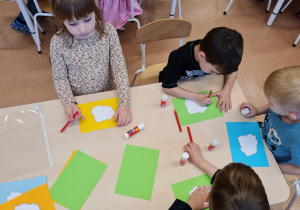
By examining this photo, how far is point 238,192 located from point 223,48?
2.10 feet

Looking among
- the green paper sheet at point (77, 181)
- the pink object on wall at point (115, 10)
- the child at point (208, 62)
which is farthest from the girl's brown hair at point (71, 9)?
the pink object on wall at point (115, 10)

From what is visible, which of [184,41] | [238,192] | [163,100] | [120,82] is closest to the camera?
[238,192]

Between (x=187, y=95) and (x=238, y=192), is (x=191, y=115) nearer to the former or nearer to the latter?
(x=187, y=95)

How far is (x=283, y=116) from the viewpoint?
1.07 meters

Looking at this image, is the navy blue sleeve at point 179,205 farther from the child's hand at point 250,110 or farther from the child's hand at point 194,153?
the child's hand at point 250,110

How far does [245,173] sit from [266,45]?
7.35ft

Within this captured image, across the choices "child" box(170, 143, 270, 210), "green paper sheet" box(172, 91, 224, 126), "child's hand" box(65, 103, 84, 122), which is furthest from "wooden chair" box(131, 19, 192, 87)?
"child" box(170, 143, 270, 210)

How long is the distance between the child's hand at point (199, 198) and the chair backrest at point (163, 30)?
3.04ft

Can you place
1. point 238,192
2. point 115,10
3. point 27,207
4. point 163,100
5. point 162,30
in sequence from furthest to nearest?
point 115,10 < point 162,30 < point 163,100 < point 27,207 < point 238,192

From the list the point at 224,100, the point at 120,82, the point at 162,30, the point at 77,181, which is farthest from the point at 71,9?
the point at 224,100

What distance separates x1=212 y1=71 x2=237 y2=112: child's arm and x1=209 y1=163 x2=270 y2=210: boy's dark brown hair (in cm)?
46

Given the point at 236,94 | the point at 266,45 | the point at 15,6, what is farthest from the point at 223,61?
the point at 15,6

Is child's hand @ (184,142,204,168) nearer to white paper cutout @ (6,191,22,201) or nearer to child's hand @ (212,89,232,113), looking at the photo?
child's hand @ (212,89,232,113)

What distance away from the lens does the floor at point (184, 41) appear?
2.12 metres
